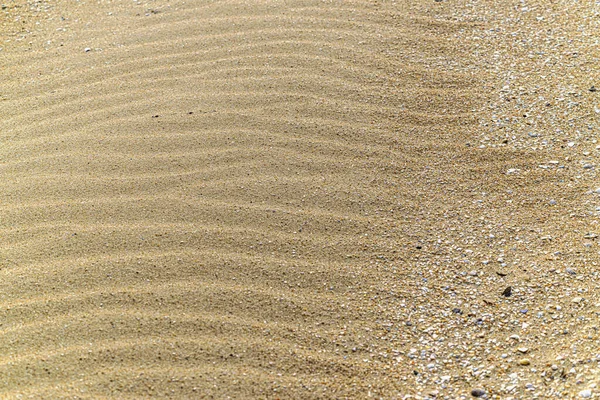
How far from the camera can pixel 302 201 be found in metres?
3.49

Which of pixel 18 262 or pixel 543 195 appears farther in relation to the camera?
pixel 543 195

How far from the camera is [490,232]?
332 centimetres

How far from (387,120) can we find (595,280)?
1.60m

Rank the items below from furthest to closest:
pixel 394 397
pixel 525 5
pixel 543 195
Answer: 1. pixel 525 5
2. pixel 543 195
3. pixel 394 397

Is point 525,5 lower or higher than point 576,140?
higher

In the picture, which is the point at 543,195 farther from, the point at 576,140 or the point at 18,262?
the point at 18,262

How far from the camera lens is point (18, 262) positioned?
3273 mm

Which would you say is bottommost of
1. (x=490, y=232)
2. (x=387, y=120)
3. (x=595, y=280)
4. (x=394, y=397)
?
(x=394, y=397)

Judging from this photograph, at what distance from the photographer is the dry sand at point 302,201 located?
9.02 ft

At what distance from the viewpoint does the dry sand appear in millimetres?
2750

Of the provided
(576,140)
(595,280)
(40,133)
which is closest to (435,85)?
(576,140)

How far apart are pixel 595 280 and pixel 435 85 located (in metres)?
1.78

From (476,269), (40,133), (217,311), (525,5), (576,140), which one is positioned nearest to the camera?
(217,311)

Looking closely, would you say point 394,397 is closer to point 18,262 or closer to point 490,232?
point 490,232
